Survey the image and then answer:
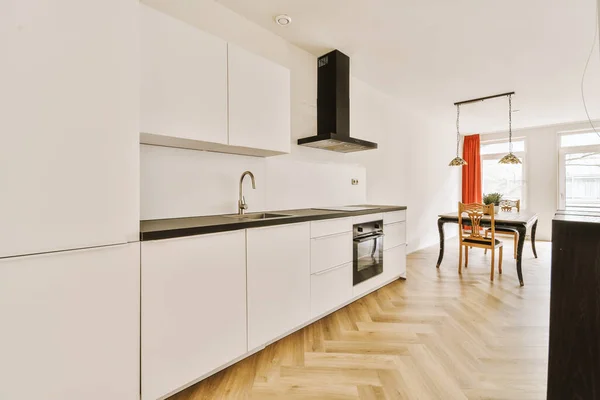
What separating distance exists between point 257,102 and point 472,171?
6.33 metres

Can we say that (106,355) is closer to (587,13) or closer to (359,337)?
(359,337)

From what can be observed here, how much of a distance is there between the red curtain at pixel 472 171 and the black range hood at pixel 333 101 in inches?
191

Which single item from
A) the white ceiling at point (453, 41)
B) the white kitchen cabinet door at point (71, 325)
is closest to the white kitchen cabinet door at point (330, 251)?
the white kitchen cabinet door at point (71, 325)

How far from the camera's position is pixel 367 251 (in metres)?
2.71

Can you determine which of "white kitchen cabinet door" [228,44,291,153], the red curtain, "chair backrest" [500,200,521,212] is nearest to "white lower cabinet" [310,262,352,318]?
"white kitchen cabinet door" [228,44,291,153]

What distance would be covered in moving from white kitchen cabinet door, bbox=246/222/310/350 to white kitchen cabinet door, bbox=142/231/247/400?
0.24 feet

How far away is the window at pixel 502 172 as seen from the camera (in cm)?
631

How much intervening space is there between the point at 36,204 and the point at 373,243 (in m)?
2.46

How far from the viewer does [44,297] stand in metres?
1.05

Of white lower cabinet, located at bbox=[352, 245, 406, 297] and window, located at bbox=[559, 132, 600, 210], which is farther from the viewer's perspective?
window, located at bbox=[559, 132, 600, 210]

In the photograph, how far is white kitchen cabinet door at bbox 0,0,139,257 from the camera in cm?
98

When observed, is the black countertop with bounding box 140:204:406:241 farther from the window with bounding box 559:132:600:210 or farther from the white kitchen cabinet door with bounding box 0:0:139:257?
the window with bounding box 559:132:600:210

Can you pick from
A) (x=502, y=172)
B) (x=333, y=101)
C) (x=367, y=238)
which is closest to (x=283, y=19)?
(x=333, y=101)

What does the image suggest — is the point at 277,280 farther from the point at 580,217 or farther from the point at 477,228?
the point at 477,228
